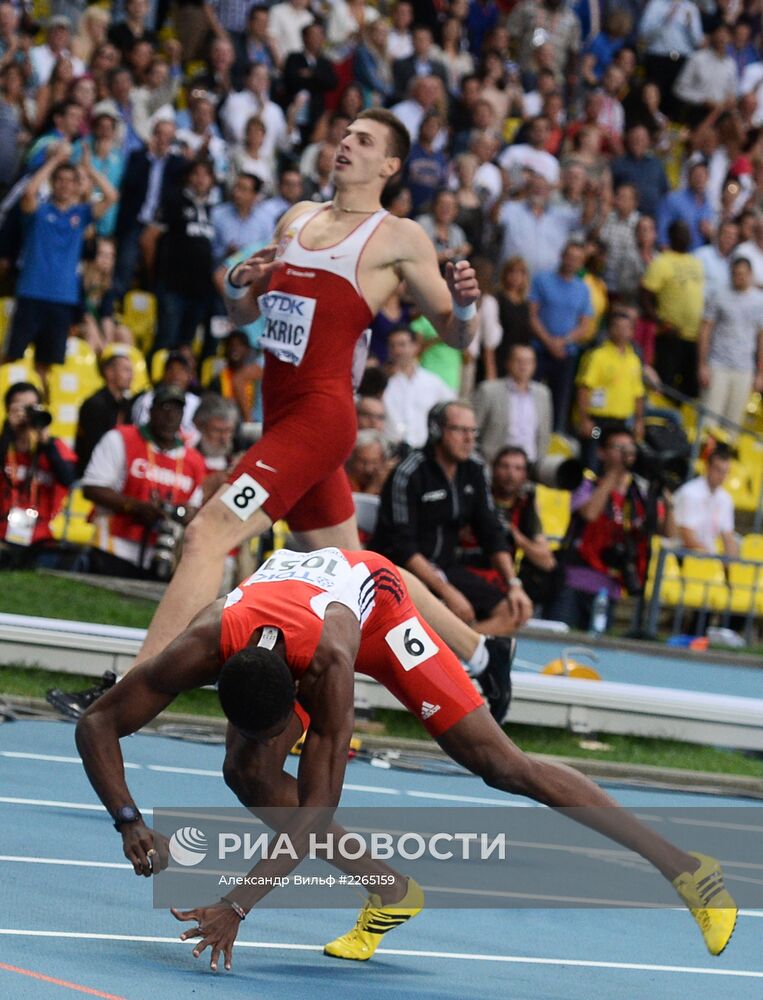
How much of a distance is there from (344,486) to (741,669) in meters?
6.51

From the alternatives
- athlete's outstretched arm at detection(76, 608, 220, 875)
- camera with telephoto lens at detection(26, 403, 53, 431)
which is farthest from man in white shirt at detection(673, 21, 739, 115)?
athlete's outstretched arm at detection(76, 608, 220, 875)

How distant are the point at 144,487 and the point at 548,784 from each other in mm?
7261

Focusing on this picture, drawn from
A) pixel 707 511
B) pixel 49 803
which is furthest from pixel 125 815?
pixel 707 511

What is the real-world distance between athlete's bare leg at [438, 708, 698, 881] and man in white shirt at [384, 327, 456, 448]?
9.16 metres

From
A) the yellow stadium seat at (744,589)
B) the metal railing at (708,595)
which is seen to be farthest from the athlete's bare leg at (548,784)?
the yellow stadium seat at (744,589)

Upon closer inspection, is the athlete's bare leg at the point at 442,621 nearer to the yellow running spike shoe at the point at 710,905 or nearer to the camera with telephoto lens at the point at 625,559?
the yellow running spike shoe at the point at 710,905

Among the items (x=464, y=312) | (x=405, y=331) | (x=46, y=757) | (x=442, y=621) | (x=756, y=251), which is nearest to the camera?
(x=464, y=312)

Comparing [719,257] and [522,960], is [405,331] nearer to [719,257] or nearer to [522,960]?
[719,257]

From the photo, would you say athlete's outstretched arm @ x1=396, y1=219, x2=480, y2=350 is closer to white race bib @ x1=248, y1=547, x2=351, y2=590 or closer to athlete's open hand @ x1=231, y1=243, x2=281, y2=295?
athlete's open hand @ x1=231, y1=243, x2=281, y2=295

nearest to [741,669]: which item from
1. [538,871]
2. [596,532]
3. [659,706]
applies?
[596,532]

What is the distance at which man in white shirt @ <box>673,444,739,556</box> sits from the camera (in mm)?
15273

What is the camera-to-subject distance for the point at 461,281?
6.93 metres

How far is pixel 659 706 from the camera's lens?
9.58 metres

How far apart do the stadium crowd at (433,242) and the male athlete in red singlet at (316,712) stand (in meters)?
4.96
